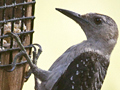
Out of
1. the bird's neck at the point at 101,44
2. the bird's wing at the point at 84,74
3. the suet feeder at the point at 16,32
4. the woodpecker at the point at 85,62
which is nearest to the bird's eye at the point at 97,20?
the woodpecker at the point at 85,62

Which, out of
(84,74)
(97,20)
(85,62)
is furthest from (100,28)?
(84,74)

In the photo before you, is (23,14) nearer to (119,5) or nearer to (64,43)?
(64,43)

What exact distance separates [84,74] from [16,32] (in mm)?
758

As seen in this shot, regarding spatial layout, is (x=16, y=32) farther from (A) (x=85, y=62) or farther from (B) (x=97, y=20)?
(B) (x=97, y=20)

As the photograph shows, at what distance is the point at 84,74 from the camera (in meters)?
4.88

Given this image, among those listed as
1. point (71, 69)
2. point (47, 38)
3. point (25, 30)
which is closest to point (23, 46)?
point (25, 30)

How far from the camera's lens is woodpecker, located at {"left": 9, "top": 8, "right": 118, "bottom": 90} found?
15.9 feet

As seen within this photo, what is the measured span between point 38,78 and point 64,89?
0.91ft

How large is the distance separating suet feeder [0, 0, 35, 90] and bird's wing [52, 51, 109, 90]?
380 millimetres

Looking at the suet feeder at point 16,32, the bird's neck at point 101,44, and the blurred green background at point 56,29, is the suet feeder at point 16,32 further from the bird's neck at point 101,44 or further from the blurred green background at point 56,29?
the blurred green background at point 56,29

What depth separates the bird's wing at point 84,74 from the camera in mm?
4820

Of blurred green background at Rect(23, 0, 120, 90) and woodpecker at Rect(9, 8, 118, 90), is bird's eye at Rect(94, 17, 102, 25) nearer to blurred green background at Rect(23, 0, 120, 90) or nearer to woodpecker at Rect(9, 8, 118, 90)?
woodpecker at Rect(9, 8, 118, 90)

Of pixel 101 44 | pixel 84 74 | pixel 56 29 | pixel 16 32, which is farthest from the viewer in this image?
Result: pixel 56 29

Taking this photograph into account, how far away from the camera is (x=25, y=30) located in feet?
15.5
